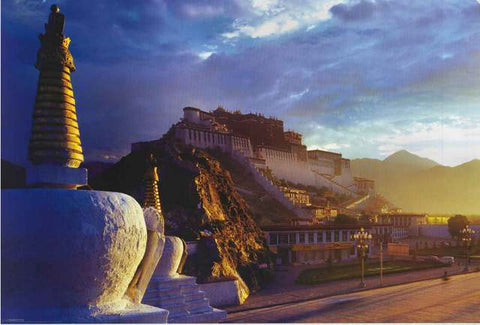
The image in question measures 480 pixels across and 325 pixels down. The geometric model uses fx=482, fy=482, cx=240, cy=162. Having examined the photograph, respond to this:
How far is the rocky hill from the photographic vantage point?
2850 cm

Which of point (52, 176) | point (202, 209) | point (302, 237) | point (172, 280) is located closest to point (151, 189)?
point (172, 280)

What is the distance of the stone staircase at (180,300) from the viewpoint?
17.0m

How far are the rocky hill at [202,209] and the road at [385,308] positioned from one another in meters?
4.29

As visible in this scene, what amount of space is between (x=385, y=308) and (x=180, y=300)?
1117cm

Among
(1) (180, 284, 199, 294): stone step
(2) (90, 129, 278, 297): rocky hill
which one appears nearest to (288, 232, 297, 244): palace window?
(2) (90, 129, 278, 297): rocky hill

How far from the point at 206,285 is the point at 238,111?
79.6 meters

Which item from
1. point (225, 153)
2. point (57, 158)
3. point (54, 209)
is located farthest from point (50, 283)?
point (225, 153)

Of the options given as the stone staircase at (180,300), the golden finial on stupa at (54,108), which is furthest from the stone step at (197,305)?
the golden finial on stupa at (54,108)

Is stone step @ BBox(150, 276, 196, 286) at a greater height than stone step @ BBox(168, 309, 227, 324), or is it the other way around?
stone step @ BBox(150, 276, 196, 286)

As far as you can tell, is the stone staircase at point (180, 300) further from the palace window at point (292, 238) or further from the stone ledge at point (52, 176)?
the palace window at point (292, 238)

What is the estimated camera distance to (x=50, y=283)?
20.6 ft

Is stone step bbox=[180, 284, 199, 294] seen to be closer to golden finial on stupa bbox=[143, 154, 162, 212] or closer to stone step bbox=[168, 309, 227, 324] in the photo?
stone step bbox=[168, 309, 227, 324]

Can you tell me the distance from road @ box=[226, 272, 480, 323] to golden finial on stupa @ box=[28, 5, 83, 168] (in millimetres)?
16130

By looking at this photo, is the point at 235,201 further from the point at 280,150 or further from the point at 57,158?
the point at 280,150
